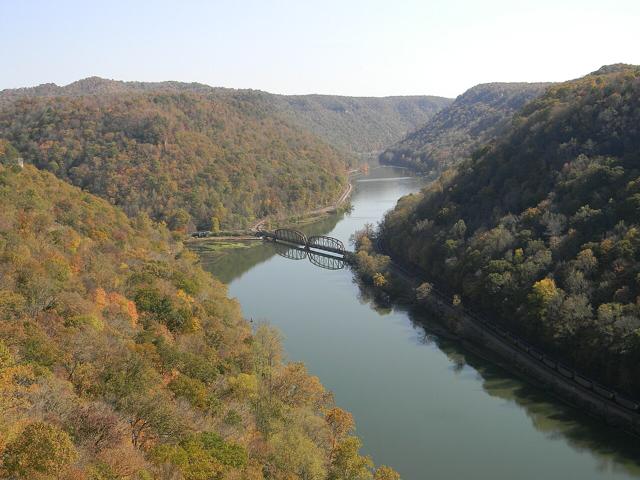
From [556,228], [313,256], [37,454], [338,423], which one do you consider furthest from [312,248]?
[37,454]

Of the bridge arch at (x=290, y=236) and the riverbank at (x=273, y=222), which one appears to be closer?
the bridge arch at (x=290, y=236)

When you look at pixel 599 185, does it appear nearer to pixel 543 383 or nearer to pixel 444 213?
pixel 444 213

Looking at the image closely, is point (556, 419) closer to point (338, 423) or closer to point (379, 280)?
point (338, 423)

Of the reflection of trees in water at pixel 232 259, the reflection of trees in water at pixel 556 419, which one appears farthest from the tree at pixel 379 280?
the reflection of trees in water at pixel 232 259

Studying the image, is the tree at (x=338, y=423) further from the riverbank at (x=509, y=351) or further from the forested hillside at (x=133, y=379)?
the riverbank at (x=509, y=351)

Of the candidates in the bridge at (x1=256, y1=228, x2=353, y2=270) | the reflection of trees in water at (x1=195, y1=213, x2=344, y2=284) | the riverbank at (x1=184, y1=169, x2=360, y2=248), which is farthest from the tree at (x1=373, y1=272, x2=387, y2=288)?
the riverbank at (x1=184, y1=169, x2=360, y2=248)

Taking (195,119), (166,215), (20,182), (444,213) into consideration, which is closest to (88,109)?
(195,119)
